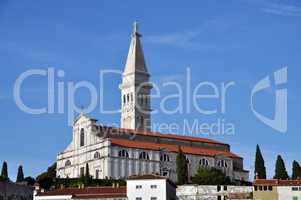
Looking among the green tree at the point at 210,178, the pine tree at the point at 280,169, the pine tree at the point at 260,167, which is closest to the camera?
the green tree at the point at 210,178

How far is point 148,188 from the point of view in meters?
68.3

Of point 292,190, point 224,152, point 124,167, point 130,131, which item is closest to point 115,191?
point 292,190

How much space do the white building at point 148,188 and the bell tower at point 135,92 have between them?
5168 cm

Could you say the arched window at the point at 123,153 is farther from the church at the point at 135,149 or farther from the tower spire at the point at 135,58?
the tower spire at the point at 135,58

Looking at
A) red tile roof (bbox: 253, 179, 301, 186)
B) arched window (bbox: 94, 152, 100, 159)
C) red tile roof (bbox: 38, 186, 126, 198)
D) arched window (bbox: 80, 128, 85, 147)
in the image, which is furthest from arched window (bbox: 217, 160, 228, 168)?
red tile roof (bbox: 253, 179, 301, 186)

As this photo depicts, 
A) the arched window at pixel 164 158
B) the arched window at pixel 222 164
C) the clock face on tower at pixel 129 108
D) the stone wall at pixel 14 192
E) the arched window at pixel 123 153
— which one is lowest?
the stone wall at pixel 14 192

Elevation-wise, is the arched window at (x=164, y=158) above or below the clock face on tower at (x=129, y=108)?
below

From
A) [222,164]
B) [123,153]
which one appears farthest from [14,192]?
[222,164]

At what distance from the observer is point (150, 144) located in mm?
107938

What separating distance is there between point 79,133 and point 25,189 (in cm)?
6011

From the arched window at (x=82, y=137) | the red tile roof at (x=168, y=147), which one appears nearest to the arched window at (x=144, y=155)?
the red tile roof at (x=168, y=147)

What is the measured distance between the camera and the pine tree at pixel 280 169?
9094 cm

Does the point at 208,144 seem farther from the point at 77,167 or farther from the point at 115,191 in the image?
the point at 115,191

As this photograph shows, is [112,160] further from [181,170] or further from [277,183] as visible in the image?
[277,183]
